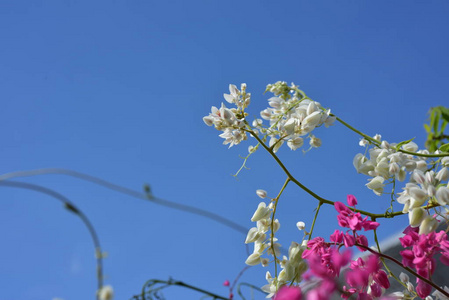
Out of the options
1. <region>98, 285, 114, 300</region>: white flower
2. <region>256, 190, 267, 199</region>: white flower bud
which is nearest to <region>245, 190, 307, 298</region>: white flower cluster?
<region>256, 190, 267, 199</region>: white flower bud

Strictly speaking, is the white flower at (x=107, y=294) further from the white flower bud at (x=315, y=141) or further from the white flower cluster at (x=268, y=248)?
the white flower bud at (x=315, y=141)

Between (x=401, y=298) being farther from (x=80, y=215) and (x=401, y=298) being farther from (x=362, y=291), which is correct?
(x=80, y=215)

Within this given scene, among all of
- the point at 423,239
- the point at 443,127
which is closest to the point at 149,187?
the point at 423,239

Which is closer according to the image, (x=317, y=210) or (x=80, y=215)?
(x=80, y=215)

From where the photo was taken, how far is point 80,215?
1.13 ft

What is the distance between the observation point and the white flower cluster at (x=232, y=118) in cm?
55

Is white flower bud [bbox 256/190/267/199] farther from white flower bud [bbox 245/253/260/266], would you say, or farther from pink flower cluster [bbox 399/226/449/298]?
pink flower cluster [bbox 399/226/449/298]

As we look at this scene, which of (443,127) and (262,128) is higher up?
(443,127)

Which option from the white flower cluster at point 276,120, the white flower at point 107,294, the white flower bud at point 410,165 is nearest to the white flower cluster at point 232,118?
the white flower cluster at point 276,120

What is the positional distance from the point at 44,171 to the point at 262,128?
293 millimetres

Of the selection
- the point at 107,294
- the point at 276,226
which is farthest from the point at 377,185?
the point at 107,294

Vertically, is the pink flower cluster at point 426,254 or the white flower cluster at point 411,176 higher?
the white flower cluster at point 411,176

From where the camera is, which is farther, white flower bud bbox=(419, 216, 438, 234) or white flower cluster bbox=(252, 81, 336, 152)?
white flower cluster bbox=(252, 81, 336, 152)

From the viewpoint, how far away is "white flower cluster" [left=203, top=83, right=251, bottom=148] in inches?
21.6
